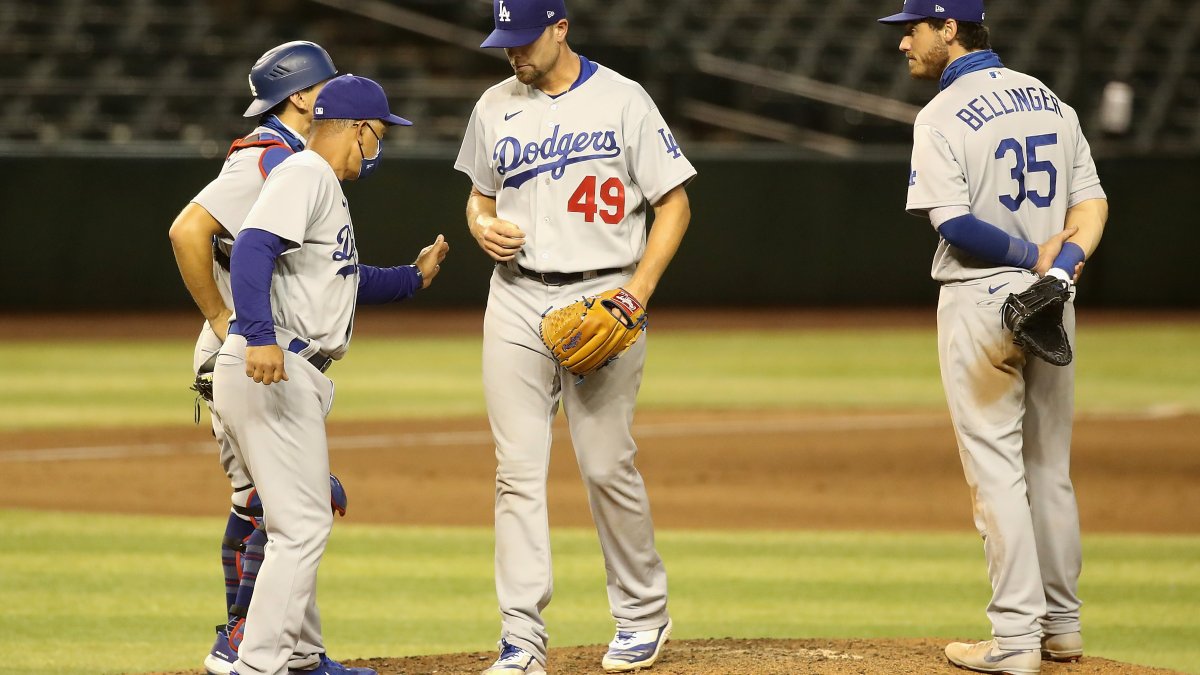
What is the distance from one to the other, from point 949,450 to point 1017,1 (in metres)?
13.4

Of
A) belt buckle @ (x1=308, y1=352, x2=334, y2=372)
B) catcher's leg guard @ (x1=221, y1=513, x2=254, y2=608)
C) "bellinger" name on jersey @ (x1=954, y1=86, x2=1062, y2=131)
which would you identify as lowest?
catcher's leg guard @ (x1=221, y1=513, x2=254, y2=608)

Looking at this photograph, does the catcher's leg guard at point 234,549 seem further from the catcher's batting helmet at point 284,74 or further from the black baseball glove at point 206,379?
the catcher's batting helmet at point 284,74

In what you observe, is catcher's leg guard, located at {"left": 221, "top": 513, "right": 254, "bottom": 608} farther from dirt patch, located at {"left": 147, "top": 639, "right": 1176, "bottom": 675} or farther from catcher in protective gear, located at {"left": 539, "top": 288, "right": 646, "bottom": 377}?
catcher in protective gear, located at {"left": 539, "top": 288, "right": 646, "bottom": 377}

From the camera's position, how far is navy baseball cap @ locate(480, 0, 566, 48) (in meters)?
3.97

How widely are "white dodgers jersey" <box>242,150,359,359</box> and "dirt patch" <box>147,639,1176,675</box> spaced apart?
107cm

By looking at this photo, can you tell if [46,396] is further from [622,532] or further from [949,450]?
[622,532]

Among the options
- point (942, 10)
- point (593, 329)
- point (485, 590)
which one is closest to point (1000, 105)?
point (942, 10)

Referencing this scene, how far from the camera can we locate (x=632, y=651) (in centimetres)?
412

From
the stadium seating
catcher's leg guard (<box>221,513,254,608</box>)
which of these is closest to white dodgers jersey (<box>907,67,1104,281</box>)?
catcher's leg guard (<box>221,513,254,608</box>)

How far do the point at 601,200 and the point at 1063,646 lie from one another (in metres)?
1.83

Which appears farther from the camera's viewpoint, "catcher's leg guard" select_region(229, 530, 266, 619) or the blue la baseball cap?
the blue la baseball cap

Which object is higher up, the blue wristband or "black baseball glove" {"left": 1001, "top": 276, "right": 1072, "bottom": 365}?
the blue wristband

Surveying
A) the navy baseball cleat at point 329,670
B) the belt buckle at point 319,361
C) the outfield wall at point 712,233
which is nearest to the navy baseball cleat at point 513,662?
the navy baseball cleat at point 329,670

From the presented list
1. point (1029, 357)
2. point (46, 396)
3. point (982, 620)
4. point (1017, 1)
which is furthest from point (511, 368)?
point (1017, 1)
